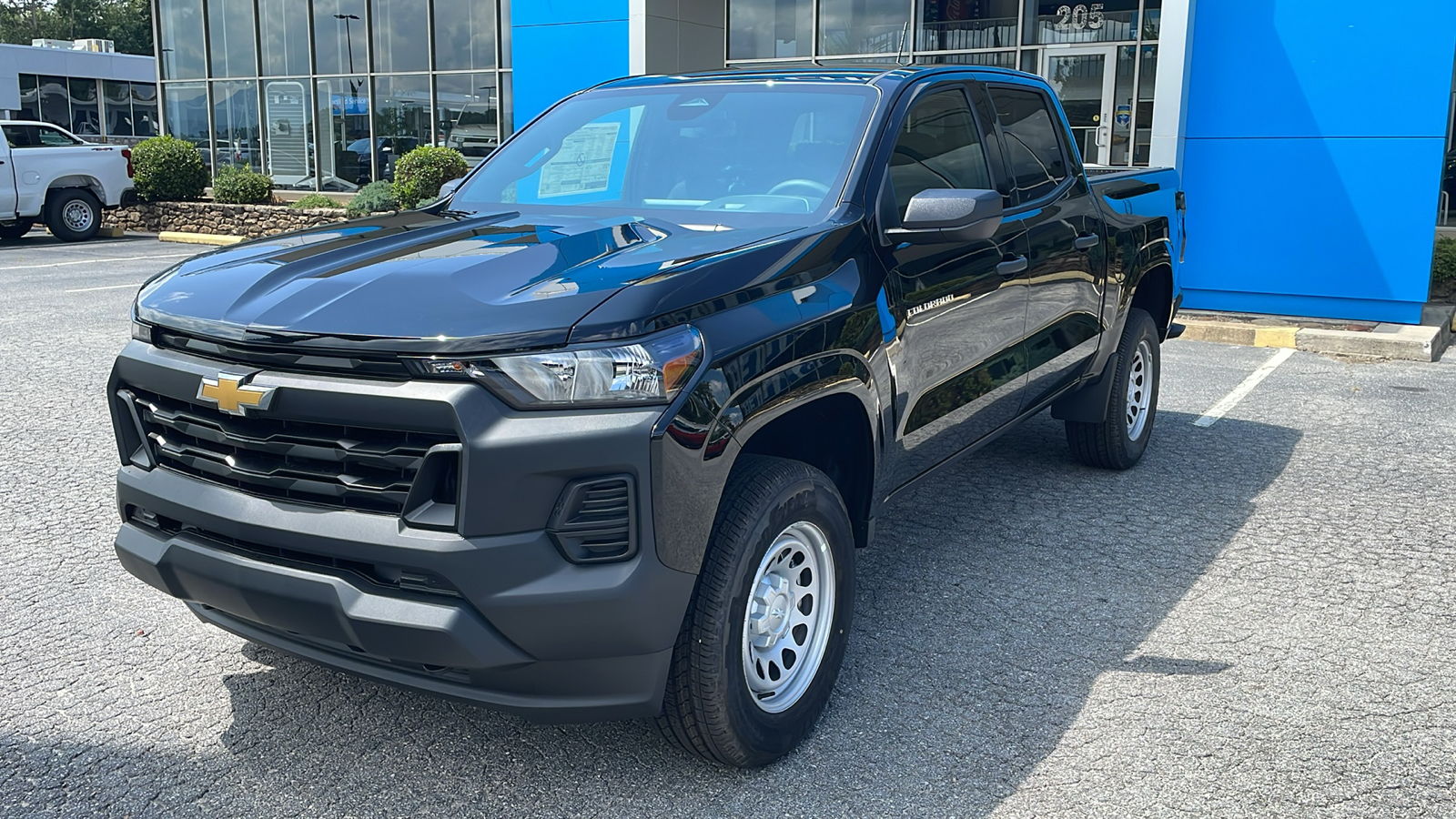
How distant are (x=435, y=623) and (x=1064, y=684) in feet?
6.70

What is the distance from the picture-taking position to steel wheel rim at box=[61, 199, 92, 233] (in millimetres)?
18875

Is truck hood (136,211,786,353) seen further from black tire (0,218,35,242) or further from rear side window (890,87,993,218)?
black tire (0,218,35,242)

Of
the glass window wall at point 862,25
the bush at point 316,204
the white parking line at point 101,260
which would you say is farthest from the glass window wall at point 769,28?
the white parking line at point 101,260

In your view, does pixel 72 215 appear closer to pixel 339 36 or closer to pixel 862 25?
pixel 339 36

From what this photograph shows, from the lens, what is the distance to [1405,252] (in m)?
10.6

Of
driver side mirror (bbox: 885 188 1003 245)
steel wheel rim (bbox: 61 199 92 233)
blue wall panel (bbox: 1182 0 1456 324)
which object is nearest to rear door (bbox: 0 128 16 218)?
steel wheel rim (bbox: 61 199 92 233)

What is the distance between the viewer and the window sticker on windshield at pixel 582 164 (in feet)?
14.3

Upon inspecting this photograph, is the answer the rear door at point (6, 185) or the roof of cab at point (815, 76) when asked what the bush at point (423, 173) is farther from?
the roof of cab at point (815, 76)

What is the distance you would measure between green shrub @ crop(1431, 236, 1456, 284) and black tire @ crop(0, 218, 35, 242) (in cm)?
1895

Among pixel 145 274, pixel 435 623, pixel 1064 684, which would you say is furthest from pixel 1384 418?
pixel 145 274

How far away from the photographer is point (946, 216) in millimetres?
3654

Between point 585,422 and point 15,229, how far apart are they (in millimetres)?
20018

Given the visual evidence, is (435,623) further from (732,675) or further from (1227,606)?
(1227,606)

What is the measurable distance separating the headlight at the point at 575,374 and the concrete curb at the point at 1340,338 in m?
8.91
